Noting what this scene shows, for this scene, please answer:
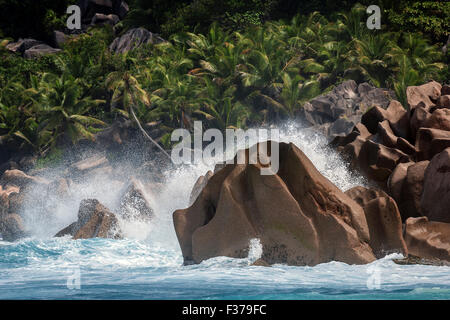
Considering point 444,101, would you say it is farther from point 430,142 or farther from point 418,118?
point 430,142

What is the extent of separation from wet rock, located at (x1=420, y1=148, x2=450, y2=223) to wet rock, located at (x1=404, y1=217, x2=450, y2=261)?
0.96 meters

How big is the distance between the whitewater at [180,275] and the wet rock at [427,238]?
0.45 metres

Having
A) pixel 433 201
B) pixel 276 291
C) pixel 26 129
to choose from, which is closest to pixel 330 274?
pixel 276 291

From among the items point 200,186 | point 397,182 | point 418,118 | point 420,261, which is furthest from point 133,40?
point 420,261

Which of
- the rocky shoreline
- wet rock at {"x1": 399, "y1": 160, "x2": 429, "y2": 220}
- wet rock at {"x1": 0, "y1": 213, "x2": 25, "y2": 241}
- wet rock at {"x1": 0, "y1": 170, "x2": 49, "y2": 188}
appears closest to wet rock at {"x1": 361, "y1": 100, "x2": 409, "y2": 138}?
the rocky shoreline

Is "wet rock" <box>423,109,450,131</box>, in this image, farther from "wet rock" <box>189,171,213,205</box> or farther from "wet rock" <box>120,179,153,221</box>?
"wet rock" <box>120,179,153,221</box>

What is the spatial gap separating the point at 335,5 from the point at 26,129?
21915mm

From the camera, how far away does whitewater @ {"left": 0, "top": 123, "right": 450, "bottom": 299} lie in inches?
337

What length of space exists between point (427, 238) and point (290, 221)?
2.59 meters

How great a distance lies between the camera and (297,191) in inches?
436

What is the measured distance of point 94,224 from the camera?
1655 centimetres

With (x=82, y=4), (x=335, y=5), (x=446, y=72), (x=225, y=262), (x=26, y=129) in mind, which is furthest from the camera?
(x=82, y=4)

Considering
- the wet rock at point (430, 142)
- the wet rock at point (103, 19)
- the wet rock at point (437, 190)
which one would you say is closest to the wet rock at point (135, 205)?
the wet rock at point (430, 142)

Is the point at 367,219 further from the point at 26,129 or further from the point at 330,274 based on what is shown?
the point at 26,129
